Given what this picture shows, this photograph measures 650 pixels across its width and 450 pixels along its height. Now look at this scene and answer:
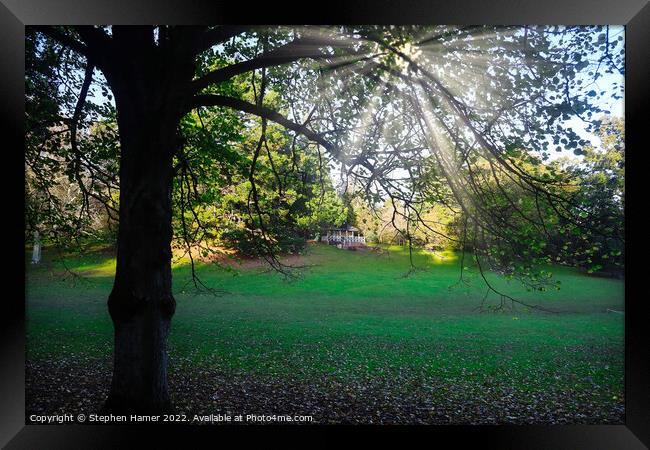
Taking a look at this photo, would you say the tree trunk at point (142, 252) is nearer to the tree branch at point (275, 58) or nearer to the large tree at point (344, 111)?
→ the large tree at point (344, 111)

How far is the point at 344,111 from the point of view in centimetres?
334

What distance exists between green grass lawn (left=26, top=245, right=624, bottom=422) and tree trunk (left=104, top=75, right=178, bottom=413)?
991 mm

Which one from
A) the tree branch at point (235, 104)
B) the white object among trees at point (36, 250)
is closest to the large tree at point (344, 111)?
the tree branch at point (235, 104)

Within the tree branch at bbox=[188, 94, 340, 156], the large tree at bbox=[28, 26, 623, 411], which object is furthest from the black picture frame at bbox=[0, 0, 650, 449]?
the tree branch at bbox=[188, 94, 340, 156]

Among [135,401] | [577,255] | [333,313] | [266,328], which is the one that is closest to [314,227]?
[333,313]

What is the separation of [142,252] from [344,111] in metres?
2.29

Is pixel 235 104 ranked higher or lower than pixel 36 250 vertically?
higher

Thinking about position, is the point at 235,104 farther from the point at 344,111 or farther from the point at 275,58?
the point at 344,111

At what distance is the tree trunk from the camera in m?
2.64

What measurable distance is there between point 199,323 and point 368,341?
94.5 inches

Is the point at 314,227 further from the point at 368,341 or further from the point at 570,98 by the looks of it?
the point at 570,98
